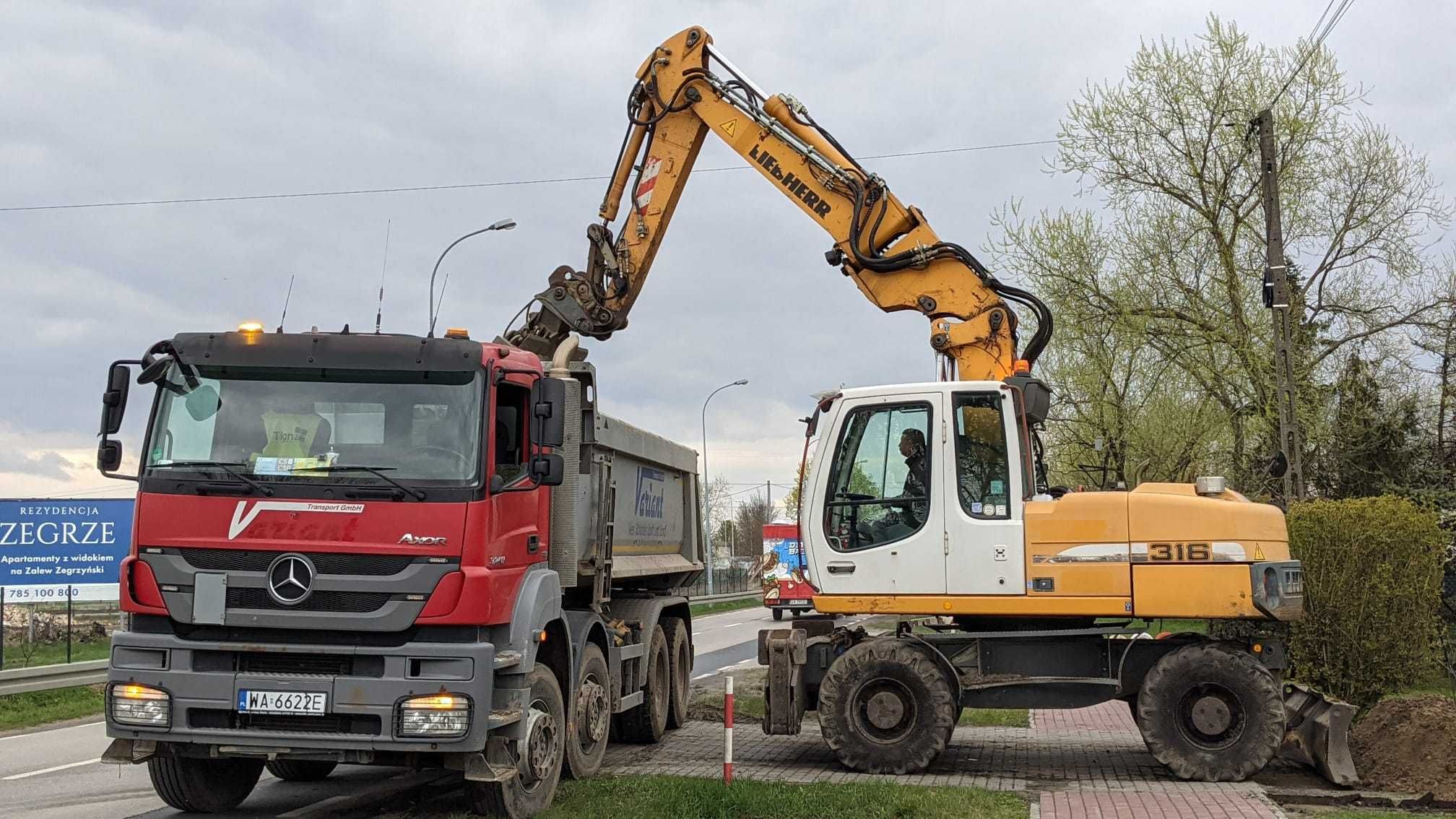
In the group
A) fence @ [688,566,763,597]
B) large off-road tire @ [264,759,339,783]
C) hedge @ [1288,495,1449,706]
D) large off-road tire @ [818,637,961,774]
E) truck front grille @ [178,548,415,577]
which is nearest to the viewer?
truck front grille @ [178,548,415,577]

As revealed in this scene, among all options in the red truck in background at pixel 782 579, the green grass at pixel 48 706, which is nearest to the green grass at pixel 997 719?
the green grass at pixel 48 706

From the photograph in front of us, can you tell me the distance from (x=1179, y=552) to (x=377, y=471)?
6.18 metres

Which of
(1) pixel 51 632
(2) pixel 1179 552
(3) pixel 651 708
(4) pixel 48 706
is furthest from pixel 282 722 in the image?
(1) pixel 51 632

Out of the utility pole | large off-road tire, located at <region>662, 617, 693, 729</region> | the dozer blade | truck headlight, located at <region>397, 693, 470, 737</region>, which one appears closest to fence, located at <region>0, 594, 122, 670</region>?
large off-road tire, located at <region>662, 617, 693, 729</region>

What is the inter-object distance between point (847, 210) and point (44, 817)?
8.06 metres

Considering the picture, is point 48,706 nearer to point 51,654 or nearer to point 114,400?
point 51,654

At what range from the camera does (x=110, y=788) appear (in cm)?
996

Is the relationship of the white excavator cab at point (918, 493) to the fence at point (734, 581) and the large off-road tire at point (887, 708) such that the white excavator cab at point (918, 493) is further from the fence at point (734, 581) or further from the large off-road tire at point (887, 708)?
the fence at point (734, 581)

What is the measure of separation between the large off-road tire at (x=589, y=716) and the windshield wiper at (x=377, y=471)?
2.35 metres

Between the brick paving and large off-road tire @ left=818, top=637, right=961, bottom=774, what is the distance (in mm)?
166

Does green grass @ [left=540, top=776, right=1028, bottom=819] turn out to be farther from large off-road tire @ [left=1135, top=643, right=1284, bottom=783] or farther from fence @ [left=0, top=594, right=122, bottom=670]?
fence @ [left=0, top=594, right=122, bottom=670]

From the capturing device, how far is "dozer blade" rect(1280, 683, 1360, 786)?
10258 millimetres

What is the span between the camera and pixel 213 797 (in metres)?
8.71

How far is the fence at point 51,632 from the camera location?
19859mm
